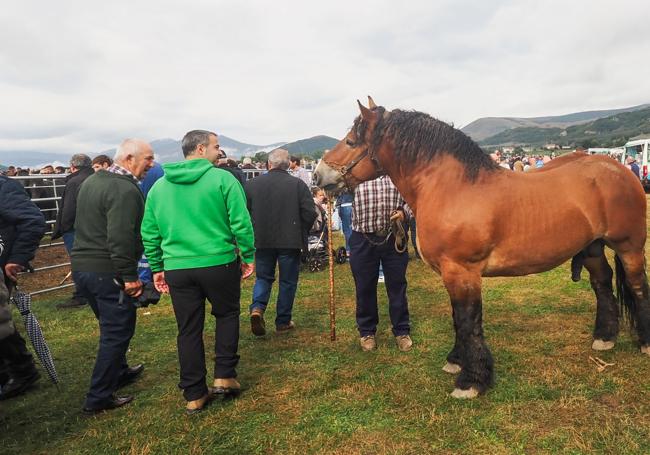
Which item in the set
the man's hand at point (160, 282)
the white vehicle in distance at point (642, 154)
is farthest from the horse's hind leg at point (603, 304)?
the white vehicle in distance at point (642, 154)

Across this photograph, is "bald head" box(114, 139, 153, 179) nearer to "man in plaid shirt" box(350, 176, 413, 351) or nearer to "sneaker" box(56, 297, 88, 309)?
"man in plaid shirt" box(350, 176, 413, 351)

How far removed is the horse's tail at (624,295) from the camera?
3.96 meters

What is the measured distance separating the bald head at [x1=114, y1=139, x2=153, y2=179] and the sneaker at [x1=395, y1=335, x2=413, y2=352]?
10.3 ft

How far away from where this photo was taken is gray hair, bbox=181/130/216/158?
3.26 metres

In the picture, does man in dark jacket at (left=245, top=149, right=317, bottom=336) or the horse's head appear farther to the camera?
man in dark jacket at (left=245, top=149, right=317, bottom=336)

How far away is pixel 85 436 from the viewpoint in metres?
3.02

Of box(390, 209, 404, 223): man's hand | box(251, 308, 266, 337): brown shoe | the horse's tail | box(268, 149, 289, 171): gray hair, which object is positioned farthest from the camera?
box(268, 149, 289, 171): gray hair

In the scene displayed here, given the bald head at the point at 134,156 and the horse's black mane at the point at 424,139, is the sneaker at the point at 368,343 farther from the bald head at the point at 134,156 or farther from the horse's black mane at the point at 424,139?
the bald head at the point at 134,156

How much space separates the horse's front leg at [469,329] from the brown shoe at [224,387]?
188 cm

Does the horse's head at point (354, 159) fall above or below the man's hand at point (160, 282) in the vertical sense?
above

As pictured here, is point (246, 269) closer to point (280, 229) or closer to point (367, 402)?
point (367, 402)

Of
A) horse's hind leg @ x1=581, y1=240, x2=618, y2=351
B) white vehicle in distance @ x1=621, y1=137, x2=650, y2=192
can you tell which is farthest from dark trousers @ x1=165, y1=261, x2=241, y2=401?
white vehicle in distance @ x1=621, y1=137, x2=650, y2=192

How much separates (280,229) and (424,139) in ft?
7.49

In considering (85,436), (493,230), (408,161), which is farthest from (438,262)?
(85,436)
